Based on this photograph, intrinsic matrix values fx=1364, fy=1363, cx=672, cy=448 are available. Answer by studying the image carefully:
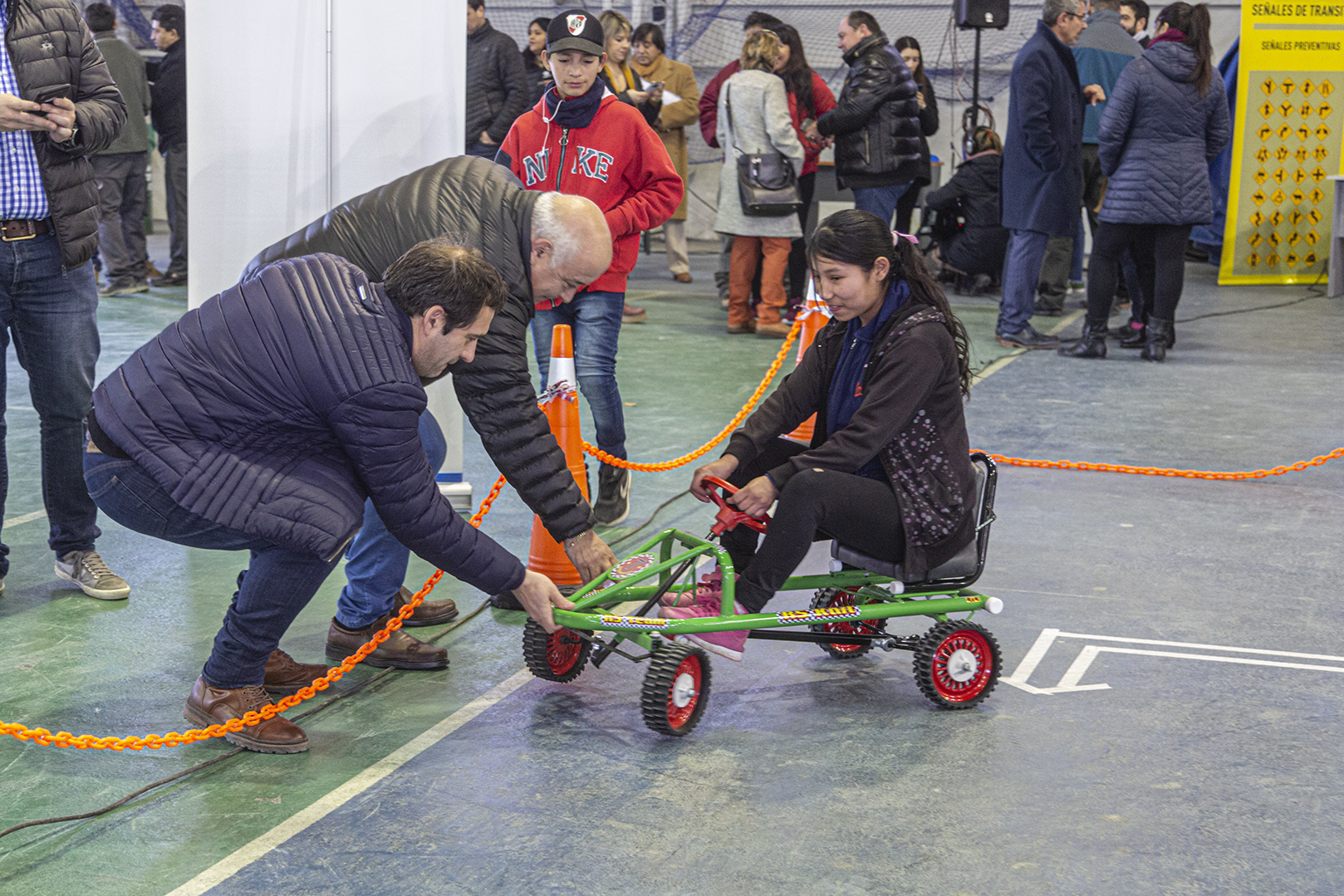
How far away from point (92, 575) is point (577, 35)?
2.50 m

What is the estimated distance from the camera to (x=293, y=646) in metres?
3.83

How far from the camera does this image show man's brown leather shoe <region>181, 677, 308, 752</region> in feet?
10.2

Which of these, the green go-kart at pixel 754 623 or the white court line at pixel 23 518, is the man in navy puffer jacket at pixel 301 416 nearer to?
the green go-kart at pixel 754 623

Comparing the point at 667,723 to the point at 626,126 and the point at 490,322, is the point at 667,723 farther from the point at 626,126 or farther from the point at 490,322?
the point at 626,126

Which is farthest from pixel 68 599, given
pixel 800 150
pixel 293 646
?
pixel 800 150

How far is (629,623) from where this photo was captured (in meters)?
3.29

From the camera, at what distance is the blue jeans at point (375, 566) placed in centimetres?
365

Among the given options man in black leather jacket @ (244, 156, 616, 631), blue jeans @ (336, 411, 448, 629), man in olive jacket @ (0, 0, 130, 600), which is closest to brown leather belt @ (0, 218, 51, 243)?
man in olive jacket @ (0, 0, 130, 600)

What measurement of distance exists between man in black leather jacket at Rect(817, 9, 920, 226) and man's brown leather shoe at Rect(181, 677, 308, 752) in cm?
646

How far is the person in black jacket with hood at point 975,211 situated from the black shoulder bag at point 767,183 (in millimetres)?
2088

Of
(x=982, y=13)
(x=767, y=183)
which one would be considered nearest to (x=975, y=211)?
(x=982, y=13)

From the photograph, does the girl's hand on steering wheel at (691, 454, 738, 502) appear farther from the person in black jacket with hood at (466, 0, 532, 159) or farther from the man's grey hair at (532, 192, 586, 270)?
the person in black jacket with hood at (466, 0, 532, 159)

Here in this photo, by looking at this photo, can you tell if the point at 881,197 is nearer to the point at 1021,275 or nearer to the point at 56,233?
the point at 1021,275

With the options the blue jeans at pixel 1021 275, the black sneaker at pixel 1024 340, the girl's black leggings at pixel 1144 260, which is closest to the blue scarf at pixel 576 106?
the girl's black leggings at pixel 1144 260
